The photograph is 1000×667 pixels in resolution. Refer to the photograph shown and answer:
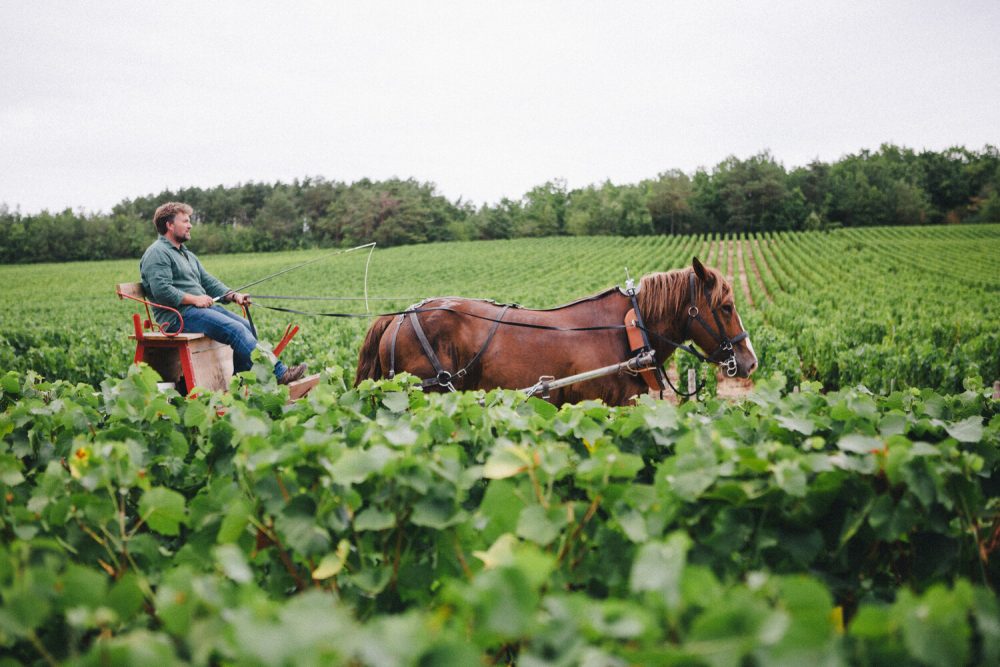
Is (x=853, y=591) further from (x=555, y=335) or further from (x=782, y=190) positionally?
(x=782, y=190)

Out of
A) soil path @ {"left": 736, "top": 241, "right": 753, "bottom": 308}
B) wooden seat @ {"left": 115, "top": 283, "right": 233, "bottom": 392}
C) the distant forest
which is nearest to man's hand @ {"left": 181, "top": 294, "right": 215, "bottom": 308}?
wooden seat @ {"left": 115, "top": 283, "right": 233, "bottom": 392}

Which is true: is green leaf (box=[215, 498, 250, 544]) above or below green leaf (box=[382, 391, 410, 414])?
below

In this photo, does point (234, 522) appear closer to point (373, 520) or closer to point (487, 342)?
point (373, 520)

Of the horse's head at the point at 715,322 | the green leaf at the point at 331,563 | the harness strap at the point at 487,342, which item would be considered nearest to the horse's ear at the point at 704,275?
the horse's head at the point at 715,322

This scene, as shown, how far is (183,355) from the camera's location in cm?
457

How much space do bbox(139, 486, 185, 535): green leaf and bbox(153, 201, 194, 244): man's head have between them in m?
4.10

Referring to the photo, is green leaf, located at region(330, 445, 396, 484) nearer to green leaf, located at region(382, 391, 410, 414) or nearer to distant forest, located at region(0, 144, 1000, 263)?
green leaf, located at region(382, 391, 410, 414)

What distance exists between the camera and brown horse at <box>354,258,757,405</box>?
15.3ft

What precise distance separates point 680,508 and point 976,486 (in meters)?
0.85

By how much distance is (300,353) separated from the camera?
37.2 ft

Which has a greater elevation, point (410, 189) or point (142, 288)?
point (410, 189)

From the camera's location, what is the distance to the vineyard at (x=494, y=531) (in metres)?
0.98

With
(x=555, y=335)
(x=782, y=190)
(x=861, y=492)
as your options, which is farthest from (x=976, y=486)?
(x=782, y=190)

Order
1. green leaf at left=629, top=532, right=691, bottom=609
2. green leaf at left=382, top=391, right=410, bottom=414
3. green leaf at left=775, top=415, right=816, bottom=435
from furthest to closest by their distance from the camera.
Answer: green leaf at left=382, top=391, right=410, bottom=414, green leaf at left=775, top=415, right=816, bottom=435, green leaf at left=629, top=532, right=691, bottom=609
